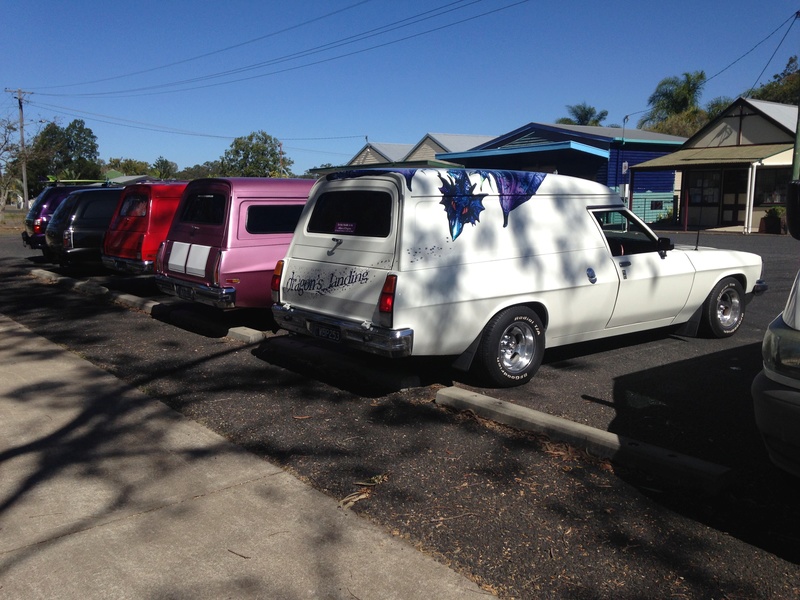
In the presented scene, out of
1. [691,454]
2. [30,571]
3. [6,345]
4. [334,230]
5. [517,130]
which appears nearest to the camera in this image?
[30,571]

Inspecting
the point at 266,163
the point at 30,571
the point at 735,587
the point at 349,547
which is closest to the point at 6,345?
the point at 30,571

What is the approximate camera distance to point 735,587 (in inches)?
133

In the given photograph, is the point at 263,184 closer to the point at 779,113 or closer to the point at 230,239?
the point at 230,239

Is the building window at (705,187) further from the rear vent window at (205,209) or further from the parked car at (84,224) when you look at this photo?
the rear vent window at (205,209)

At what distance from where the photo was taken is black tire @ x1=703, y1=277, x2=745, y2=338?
26.3 ft

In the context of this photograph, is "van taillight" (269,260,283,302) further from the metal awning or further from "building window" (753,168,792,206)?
"building window" (753,168,792,206)

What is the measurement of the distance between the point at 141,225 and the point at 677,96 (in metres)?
42.2

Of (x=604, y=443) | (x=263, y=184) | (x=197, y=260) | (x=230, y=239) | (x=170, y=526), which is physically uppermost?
(x=263, y=184)

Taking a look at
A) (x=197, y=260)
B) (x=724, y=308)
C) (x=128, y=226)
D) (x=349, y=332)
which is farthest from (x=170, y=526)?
(x=128, y=226)

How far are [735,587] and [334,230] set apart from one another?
4.43m

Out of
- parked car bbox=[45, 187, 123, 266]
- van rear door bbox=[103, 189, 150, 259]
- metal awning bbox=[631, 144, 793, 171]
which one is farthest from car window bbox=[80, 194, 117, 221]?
metal awning bbox=[631, 144, 793, 171]

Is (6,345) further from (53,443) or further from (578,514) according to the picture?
(578,514)

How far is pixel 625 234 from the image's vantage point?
763cm

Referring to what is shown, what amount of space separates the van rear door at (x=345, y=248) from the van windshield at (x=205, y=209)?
204cm
